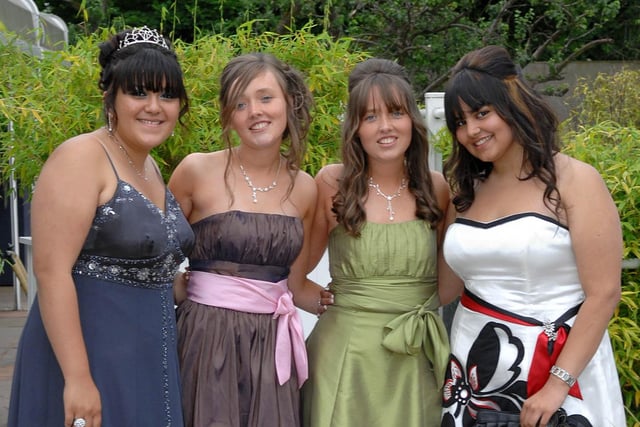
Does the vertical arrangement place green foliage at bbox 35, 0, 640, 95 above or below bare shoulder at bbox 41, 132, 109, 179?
above

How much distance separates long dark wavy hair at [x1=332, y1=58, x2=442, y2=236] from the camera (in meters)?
3.06

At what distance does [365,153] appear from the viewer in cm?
319

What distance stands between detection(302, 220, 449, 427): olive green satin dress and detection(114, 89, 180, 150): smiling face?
80 centimetres

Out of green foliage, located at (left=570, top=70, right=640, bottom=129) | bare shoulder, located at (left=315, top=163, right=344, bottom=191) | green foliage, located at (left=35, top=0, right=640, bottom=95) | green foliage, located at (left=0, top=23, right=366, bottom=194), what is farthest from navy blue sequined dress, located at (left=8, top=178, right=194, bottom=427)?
green foliage, located at (left=570, top=70, right=640, bottom=129)

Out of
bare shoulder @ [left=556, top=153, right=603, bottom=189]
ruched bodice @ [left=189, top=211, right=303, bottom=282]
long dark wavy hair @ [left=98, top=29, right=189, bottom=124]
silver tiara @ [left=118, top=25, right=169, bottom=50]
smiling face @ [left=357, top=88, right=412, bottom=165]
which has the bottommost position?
ruched bodice @ [left=189, top=211, right=303, bottom=282]

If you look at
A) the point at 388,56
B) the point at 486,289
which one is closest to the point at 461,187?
the point at 486,289

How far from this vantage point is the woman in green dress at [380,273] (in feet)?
9.81

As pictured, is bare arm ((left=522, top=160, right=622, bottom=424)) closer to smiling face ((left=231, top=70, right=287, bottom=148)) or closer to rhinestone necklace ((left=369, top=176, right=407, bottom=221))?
rhinestone necklace ((left=369, top=176, right=407, bottom=221))

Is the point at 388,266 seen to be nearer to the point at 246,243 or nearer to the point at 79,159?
the point at 246,243

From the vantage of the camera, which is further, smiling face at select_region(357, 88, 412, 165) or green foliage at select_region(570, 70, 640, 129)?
green foliage at select_region(570, 70, 640, 129)

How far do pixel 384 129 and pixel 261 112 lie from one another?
0.44 m

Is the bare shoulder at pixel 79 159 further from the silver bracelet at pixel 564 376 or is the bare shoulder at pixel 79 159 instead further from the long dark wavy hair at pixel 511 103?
the silver bracelet at pixel 564 376

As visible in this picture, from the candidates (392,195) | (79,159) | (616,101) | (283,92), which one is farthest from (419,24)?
(79,159)

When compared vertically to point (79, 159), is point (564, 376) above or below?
below
